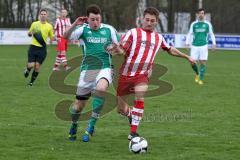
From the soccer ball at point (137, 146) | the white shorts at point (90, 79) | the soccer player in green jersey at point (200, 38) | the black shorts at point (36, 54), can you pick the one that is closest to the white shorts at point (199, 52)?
the soccer player in green jersey at point (200, 38)

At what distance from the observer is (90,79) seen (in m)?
9.16

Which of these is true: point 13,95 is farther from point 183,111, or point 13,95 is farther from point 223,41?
point 223,41

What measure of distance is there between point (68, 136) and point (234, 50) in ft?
112

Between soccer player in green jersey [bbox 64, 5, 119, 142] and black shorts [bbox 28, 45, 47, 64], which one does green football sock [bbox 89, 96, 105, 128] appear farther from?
black shorts [bbox 28, 45, 47, 64]

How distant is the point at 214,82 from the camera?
19281 mm

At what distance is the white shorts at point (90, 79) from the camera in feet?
29.9

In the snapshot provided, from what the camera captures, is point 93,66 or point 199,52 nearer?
point 93,66

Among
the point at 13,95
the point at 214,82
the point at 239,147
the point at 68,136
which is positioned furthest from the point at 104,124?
the point at 214,82

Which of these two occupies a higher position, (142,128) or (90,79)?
(90,79)

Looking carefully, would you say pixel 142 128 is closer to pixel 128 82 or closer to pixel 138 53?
pixel 128 82

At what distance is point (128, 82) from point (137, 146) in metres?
1.21

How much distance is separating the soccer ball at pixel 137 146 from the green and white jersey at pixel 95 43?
62.8 inches

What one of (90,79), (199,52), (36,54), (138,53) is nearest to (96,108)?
(90,79)

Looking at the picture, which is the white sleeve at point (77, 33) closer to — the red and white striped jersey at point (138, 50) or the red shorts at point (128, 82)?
the red and white striped jersey at point (138, 50)
